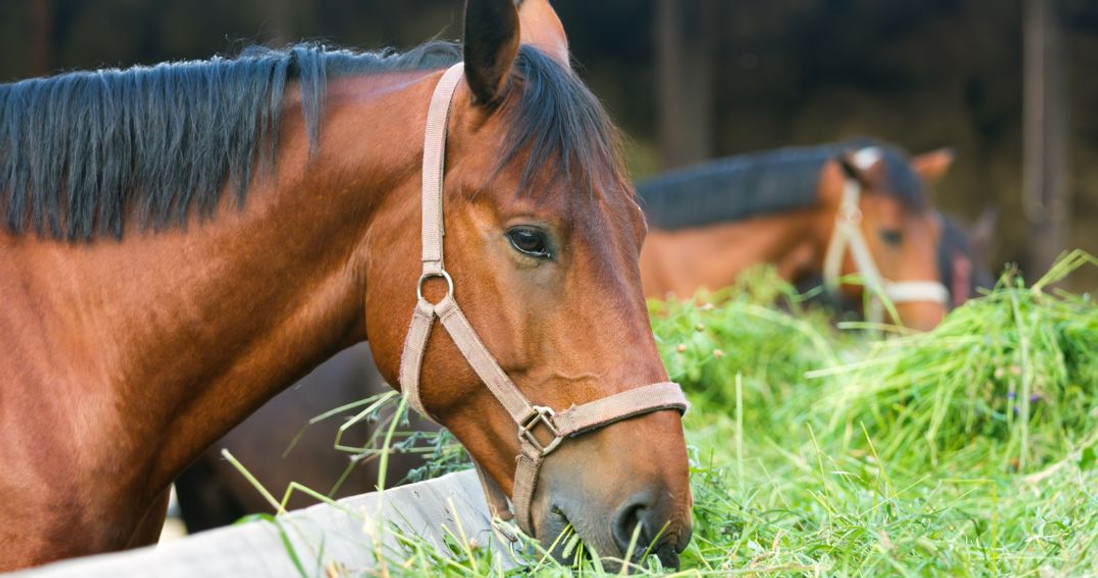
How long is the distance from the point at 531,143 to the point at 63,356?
0.92m

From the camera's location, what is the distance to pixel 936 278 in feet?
17.9

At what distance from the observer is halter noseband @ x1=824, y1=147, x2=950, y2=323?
5367 mm

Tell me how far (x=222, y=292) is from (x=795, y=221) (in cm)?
433

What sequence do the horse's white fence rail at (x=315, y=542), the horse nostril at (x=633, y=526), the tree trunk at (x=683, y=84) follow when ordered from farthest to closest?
1. the tree trunk at (x=683, y=84)
2. the horse nostril at (x=633, y=526)
3. the horse's white fence rail at (x=315, y=542)

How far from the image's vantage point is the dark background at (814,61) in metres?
10.5

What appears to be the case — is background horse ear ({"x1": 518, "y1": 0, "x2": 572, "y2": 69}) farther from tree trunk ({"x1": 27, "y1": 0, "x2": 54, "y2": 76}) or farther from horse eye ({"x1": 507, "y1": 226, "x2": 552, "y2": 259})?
tree trunk ({"x1": 27, "y1": 0, "x2": 54, "y2": 76})

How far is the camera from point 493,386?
1.77 meters

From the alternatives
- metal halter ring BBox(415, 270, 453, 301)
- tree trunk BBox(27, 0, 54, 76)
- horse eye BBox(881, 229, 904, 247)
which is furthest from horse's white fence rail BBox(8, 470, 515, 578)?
tree trunk BBox(27, 0, 54, 76)

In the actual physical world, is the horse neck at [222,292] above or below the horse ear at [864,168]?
above

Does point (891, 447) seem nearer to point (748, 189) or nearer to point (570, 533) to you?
point (570, 533)

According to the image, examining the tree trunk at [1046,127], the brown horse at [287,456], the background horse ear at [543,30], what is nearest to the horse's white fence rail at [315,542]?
the background horse ear at [543,30]

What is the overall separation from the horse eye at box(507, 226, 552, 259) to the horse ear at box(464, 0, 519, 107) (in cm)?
25

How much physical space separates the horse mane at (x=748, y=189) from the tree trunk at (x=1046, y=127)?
297 cm

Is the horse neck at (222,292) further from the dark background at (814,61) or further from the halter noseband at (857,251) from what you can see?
the dark background at (814,61)
